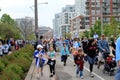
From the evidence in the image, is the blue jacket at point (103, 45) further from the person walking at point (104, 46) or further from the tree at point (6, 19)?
the tree at point (6, 19)

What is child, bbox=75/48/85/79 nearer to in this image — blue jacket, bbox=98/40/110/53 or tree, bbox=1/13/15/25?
blue jacket, bbox=98/40/110/53

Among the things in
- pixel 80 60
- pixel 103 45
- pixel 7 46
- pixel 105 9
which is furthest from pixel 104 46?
pixel 105 9

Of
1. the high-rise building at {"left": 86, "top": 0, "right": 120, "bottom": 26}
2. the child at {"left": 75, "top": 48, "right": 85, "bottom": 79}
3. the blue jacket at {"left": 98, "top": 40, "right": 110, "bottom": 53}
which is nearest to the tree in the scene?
the high-rise building at {"left": 86, "top": 0, "right": 120, "bottom": 26}

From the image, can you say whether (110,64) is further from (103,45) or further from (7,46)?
(7,46)

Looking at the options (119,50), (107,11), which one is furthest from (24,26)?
(119,50)

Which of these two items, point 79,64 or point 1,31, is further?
point 1,31

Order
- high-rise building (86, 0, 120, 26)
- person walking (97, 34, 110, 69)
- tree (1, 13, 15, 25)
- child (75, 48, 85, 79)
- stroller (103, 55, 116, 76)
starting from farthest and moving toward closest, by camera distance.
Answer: high-rise building (86, 0, 120, 26)
tree (1, 13, 15, 25)
person walking (97, 34, 110, 69)
stroller (103, 55, 116, 76)
child (75, 48, 85, 79)

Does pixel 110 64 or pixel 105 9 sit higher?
pixel 105 9

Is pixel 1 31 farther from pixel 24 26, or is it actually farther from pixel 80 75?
pixel 80 75

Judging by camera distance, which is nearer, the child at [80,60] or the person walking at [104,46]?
the child at [80,60]

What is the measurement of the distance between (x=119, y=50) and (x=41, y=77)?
9.38 m

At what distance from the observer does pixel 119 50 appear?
26.3 ft

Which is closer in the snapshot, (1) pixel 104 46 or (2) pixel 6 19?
(1) pixel 104 46

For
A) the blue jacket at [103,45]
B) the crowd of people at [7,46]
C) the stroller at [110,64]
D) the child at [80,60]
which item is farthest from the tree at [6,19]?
the child at [80,60]
